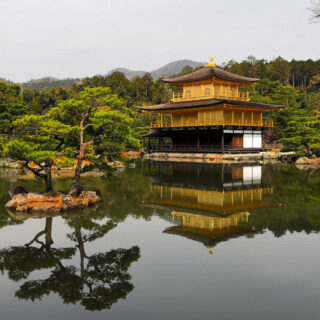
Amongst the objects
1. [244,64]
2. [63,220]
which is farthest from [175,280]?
[244,64]

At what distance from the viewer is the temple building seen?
45719 millimetres

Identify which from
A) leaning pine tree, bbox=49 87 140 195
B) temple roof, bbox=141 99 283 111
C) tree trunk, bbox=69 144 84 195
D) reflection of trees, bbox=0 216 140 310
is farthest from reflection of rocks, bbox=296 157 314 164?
reflection of trees, bbox=0 216 140 310

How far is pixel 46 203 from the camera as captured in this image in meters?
16.0

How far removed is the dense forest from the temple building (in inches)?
161

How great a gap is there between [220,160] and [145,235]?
102ft

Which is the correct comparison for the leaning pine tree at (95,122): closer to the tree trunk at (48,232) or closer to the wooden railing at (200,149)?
the tree trunk at (48,232)

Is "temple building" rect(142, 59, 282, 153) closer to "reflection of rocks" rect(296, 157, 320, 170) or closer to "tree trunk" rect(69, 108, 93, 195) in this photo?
"reflection of rocks" rect(296, 157, 320, 170)

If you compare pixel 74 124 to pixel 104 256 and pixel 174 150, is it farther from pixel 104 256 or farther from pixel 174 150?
pixel 174 150

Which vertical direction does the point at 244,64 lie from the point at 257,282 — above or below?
above

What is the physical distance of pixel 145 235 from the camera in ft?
40.6

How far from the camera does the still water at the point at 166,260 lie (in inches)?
288

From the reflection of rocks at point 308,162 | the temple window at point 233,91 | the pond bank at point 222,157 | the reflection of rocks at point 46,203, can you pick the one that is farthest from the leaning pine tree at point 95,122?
the temple window at point 233,91

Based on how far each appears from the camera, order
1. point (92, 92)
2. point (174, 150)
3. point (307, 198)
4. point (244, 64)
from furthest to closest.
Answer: point (244, 64) → point (174, 150) → point (307, 198) → point (92, 92)

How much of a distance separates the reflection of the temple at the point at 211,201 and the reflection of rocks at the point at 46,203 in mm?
3842
